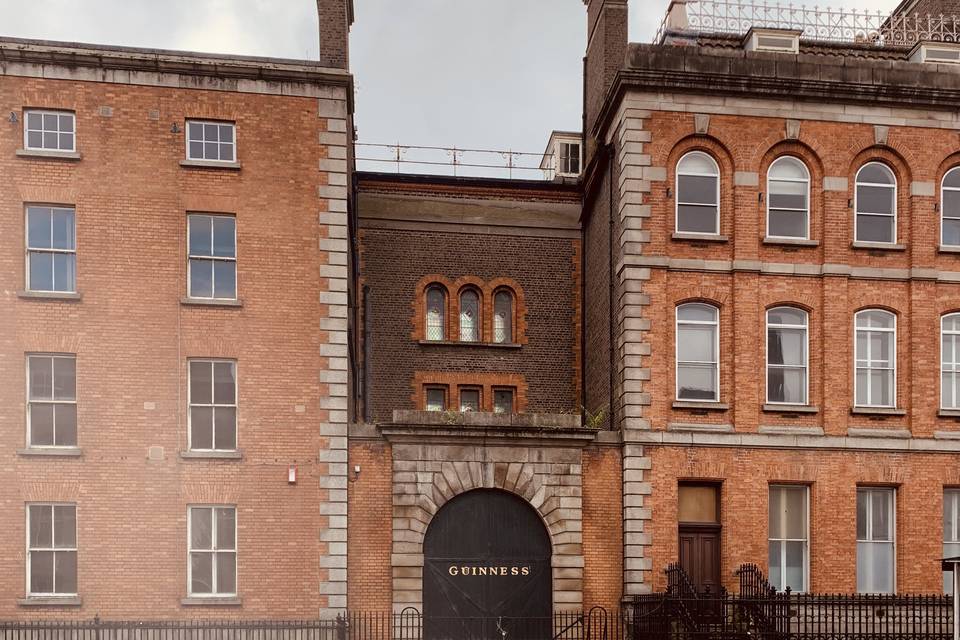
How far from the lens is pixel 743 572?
2428cm

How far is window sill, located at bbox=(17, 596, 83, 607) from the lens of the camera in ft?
74.9

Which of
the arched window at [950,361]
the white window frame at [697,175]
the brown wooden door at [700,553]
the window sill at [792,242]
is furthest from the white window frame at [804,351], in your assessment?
the brown wooden door at [700,553]

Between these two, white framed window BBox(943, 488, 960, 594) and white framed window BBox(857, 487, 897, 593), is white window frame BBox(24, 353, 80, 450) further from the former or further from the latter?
white framed window BBox(943, 488, 960, 594)

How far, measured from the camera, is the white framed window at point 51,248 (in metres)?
23.9

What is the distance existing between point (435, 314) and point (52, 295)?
1052 cm

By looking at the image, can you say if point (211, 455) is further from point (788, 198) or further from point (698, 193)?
point (788, 198)

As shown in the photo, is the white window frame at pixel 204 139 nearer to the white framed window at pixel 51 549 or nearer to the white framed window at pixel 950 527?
the white framed window at pixel 51 549

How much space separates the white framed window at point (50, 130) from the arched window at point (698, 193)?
13.5 m

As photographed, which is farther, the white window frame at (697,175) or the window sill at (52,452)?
the white window frame at (697,175)

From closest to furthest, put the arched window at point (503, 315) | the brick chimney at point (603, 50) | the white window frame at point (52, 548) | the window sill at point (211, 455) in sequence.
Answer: the white window frame at point (52, 548) → the window sill at point (211, 455) → the brick chimney at point (603, 50) → the arched window at point (503, 315)

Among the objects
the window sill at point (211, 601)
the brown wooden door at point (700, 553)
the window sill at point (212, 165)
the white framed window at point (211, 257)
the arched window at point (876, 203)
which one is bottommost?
the window sill at point (211, 601)

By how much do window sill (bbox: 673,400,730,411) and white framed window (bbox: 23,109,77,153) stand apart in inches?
564

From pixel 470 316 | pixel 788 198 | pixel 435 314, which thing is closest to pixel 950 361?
pixel 788 198

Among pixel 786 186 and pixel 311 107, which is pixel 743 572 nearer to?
pixel 786 186
